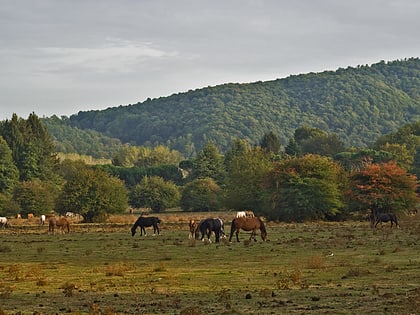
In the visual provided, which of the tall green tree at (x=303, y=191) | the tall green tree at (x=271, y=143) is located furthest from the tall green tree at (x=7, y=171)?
the tall green tree at (x=271, y=143)

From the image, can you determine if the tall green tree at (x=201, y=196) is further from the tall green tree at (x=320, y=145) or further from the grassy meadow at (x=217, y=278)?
the grassy meadow at (x=217, y=278)

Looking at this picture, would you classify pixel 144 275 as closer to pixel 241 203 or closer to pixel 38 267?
pixel 38 267

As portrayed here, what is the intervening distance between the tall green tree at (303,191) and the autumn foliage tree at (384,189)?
2.79m

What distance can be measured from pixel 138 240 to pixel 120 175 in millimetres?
107730

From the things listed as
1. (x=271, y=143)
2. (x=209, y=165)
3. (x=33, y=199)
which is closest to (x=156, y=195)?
(x=209, y=165)

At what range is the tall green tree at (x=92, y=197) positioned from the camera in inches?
3206

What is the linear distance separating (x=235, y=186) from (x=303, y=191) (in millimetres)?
13154

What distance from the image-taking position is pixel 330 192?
244 ft

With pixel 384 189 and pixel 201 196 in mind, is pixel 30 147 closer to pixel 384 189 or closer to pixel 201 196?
pixel 201 196

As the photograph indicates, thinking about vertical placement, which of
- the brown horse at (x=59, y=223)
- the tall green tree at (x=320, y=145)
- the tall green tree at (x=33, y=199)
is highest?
the tall green tree at (x=320, y=145)

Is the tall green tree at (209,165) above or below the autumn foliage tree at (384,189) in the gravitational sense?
above

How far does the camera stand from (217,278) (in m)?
26.4

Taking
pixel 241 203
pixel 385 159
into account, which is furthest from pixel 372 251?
pixel 385 159

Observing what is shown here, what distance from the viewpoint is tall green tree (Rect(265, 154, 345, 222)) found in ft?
244
